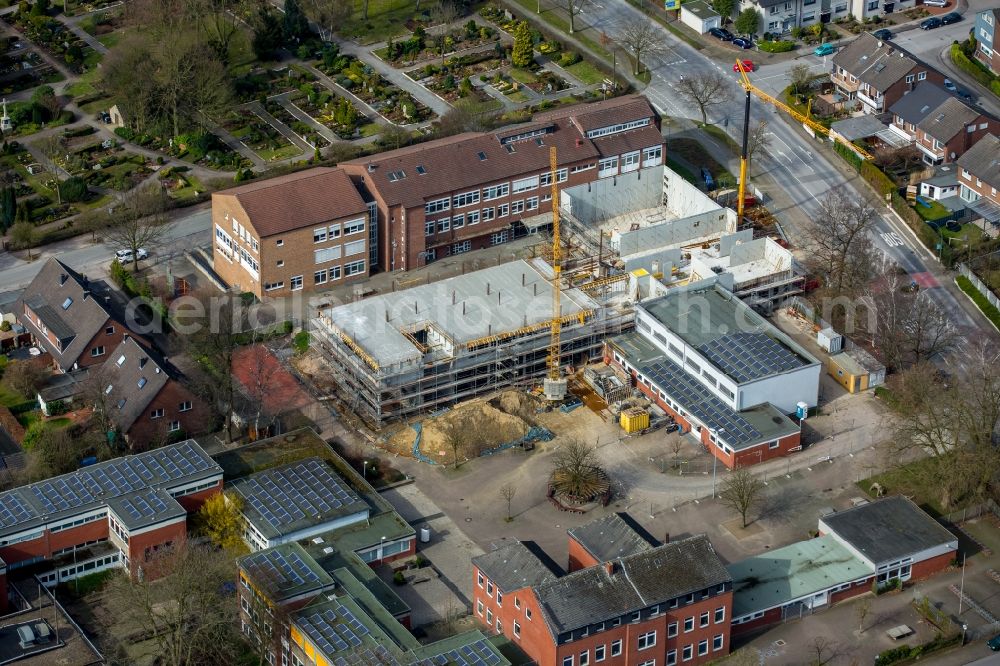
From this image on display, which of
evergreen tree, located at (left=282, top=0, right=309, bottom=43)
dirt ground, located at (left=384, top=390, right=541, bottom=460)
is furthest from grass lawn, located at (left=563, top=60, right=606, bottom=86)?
dirt ground, located at (left=384, top=390, right=541, bottom=460)

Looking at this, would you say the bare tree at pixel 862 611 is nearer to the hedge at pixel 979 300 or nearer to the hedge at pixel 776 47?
the hedge at pixel 979 300

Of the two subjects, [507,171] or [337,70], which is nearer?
[507,171]

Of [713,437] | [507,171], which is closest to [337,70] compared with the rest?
[507,171]

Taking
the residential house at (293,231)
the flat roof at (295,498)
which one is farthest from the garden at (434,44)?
the flat roof at (295,498)

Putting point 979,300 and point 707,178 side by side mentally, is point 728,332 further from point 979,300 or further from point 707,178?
point 707,178

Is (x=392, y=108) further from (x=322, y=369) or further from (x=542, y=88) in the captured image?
(x=322, y=369)

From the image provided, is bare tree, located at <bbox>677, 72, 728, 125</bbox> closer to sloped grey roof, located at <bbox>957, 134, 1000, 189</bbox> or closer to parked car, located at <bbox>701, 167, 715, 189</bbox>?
parked car, located at <bbox>701, 167, 715, 189</bbox>

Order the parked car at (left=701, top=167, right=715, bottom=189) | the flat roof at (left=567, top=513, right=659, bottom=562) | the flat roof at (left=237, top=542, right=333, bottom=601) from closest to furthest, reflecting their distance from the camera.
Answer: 1. the flat roof at (left=237, top=542, right=333, bottom=601)
2. the flat roof at (left=567, top=513, right=659, bottom=562)
3. the parked car at (left=701, top=167, right=715, bottom=189)
